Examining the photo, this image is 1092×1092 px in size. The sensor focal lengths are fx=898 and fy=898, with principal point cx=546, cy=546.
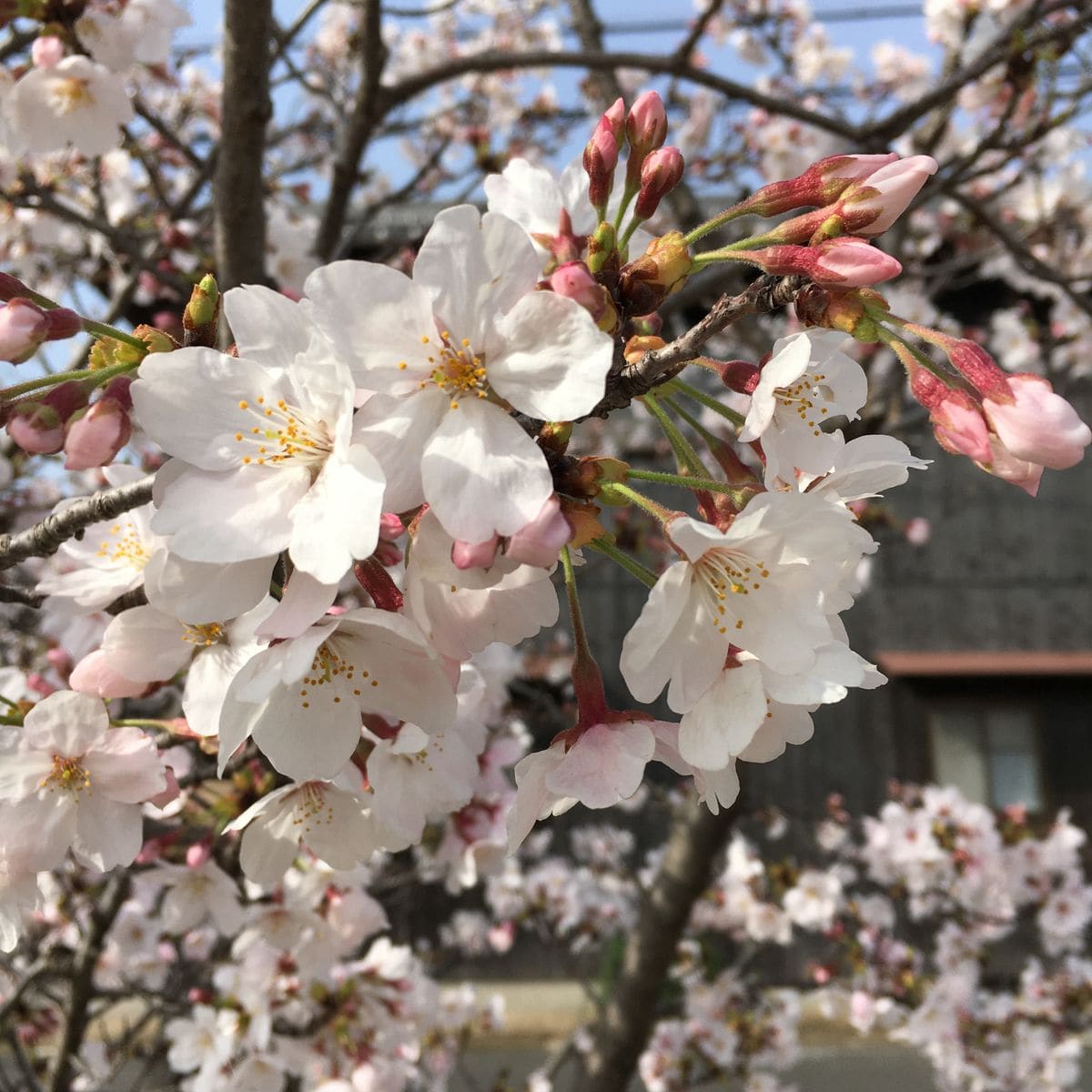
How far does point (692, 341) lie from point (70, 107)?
1.86 metres

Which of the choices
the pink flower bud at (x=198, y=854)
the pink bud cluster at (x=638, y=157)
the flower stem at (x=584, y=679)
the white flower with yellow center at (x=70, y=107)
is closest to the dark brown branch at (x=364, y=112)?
the white flower with yellow center at (x=70, y=107)

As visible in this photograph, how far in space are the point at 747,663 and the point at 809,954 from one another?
7.50m

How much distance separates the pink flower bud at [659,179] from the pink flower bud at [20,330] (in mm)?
535

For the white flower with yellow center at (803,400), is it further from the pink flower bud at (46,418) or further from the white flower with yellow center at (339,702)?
the pink flower bud at (46,418)

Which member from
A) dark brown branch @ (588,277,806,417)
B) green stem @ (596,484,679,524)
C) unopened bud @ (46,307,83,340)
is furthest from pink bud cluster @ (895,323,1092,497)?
unopened bud @ (46,307,83,340)

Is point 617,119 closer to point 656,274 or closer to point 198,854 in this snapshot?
point 656,274

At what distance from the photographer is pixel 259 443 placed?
71cm

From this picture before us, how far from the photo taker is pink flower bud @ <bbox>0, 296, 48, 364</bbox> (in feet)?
2.48

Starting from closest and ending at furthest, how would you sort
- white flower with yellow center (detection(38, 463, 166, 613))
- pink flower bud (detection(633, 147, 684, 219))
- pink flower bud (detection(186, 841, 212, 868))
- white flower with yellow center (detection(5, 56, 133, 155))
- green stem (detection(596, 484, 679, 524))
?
green stem (detection(596, 484, 679, 524)) < pink flower bud (detection(633, 147, 684, 219)) < white flower with yellow center (detection(38, 463, 166, 613)) < pink flower bud (detection(186, 841, 212, 868)) < white flower with yellow center (detection(5, 56, 133, 155))

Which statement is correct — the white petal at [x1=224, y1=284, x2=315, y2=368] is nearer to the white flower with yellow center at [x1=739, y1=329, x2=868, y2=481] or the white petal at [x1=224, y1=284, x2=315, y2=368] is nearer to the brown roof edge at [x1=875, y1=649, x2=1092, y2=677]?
the white flower with yellow center at [x1=739, y1=329, x2=868, y2=481]

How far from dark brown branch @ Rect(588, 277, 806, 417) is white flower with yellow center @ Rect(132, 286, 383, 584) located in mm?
195

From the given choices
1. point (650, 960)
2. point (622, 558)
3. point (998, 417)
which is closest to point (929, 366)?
point (998, 417)

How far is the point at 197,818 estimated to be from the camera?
1.42 metres

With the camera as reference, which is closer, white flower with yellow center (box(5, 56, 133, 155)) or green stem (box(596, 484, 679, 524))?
green stem (box(596, 484, 679, 524))
